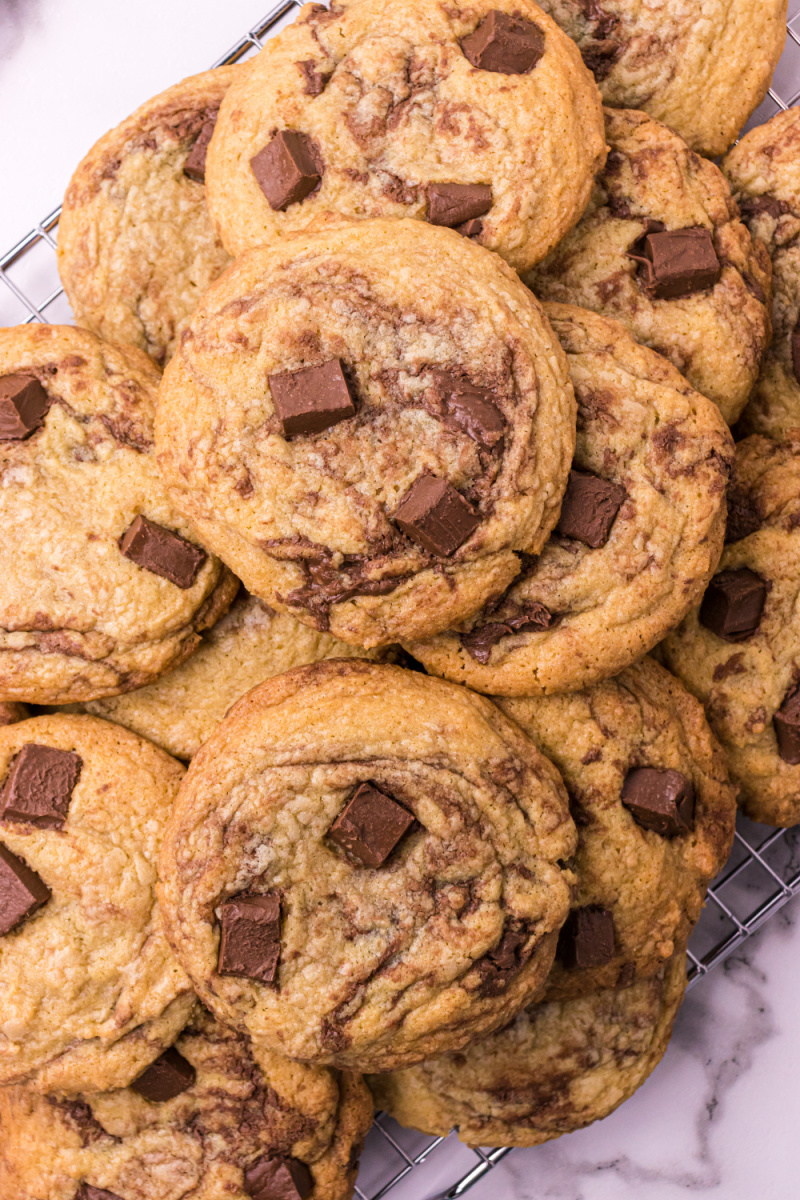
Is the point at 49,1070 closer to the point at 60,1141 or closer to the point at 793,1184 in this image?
the point at 60,1141

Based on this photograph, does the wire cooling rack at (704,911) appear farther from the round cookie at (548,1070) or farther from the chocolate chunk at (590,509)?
the chocolate chunk at (590,509)

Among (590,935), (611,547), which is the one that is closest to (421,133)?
(611,547)

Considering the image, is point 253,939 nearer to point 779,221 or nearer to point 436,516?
point 436,516

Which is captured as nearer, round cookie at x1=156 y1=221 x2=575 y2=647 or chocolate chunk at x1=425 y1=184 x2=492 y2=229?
round cookie at x1=156 y1=221 x2=575 y2=647

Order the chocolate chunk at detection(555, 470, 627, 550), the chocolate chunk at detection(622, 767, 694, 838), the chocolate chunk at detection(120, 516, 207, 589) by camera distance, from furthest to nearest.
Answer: the chocolate chunk at detection(622, 767, 694, 838) → the chocolate chunk at detection(120, 516, 207, 589) → the chocolate chunk at detection(555, 470, 627, 550)

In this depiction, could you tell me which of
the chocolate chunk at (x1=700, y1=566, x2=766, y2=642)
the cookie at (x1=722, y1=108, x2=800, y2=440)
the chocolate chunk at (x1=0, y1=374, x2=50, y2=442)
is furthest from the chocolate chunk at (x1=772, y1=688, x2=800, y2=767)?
the chocolate chunk at (x1=0, y1=374, x2=50, y2=442)

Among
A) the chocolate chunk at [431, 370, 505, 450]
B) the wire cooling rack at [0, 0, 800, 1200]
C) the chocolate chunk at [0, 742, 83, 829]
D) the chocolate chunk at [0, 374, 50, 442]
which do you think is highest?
the chocolate chunk at [0, 374, 50, 442]

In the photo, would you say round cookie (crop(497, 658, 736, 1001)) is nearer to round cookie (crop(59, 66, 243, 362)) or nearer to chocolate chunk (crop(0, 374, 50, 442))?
chocolate chunk (crop(0, 374, 50, 442))
